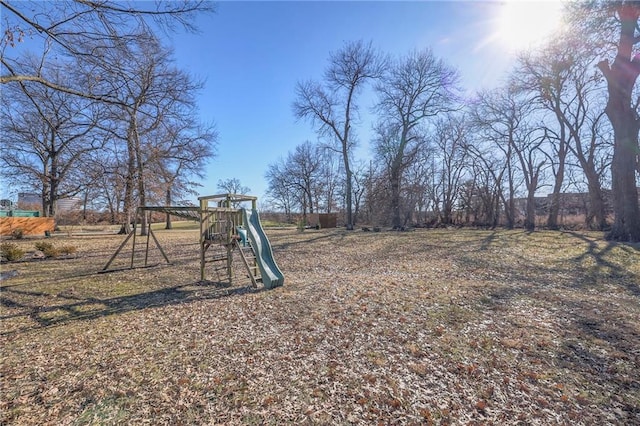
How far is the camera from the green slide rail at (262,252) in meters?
6.30

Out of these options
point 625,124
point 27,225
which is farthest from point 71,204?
point 625,124

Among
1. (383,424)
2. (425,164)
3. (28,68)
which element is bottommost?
(383,424)

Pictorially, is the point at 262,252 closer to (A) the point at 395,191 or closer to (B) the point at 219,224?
Answer: (B) the point at 219,224

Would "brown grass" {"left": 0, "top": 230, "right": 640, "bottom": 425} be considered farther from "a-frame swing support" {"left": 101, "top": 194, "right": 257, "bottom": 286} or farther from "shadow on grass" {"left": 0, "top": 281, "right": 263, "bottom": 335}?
"a-frame swing support" {"left": 101, "top": 194, "right": 257, "bottom": 286}

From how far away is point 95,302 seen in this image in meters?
5.48

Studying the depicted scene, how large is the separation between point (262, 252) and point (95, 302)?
332 cm

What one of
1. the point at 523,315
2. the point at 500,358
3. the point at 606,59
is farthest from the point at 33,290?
the point at 606,59

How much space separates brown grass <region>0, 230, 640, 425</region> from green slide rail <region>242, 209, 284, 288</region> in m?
0.36

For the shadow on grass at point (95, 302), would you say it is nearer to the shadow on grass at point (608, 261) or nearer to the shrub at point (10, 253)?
the shrub at point (10, 253)

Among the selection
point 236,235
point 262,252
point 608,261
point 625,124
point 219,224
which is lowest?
point 608,261

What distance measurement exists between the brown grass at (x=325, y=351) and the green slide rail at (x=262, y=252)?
1.18 feet

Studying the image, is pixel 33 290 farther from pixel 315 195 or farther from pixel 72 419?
pixel 315 195

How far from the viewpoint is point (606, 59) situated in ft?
41.1

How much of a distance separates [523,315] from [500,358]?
174 centimetres
